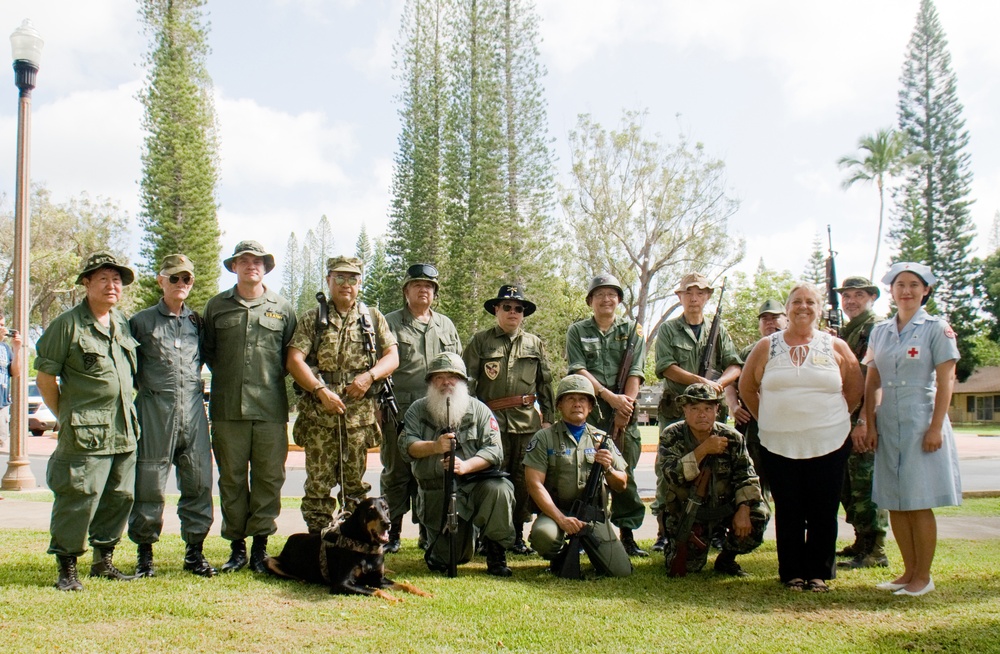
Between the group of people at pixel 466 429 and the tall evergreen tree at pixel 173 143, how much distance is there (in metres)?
27.7

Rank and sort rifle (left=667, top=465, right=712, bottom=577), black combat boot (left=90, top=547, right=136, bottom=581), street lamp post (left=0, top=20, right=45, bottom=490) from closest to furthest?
1. black combat boot (left=90, top=547, right=136, bottom=581)
2. rifle (left=667, top=465, right=712, bottom=577)
3. street lamp post (left=0, top=20, right=45, bottom=490)

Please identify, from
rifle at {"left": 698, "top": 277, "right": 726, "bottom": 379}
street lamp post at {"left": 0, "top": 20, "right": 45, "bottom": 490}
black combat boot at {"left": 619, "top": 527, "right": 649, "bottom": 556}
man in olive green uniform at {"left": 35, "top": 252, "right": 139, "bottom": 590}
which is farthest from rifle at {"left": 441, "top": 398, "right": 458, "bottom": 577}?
street lamp post at {"left": 0, "top": 20, "right": 45, "bottom": 490}

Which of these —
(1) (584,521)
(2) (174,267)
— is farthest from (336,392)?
(1) (584,521)

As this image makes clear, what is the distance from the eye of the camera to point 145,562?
517cm

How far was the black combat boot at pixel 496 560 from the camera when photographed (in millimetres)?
5449

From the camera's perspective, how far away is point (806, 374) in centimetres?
488

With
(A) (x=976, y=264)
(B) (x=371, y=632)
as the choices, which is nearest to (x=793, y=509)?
(B) (x=371, y=632)

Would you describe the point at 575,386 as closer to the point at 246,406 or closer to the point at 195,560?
the point at 246,406

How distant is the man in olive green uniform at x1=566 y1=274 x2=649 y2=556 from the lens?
6.23 m

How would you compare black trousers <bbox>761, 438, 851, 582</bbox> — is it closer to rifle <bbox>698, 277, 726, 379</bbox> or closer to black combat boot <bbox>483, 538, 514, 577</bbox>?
rifle <bbox>698, 277, 726, 379</bbox>

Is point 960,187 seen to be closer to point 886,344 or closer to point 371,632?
point 886,344

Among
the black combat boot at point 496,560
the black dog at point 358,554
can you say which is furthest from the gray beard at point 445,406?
the black dog at point 358,554

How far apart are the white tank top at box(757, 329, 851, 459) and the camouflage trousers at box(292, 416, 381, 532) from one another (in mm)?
2798

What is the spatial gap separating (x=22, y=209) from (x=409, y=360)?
613 cm
